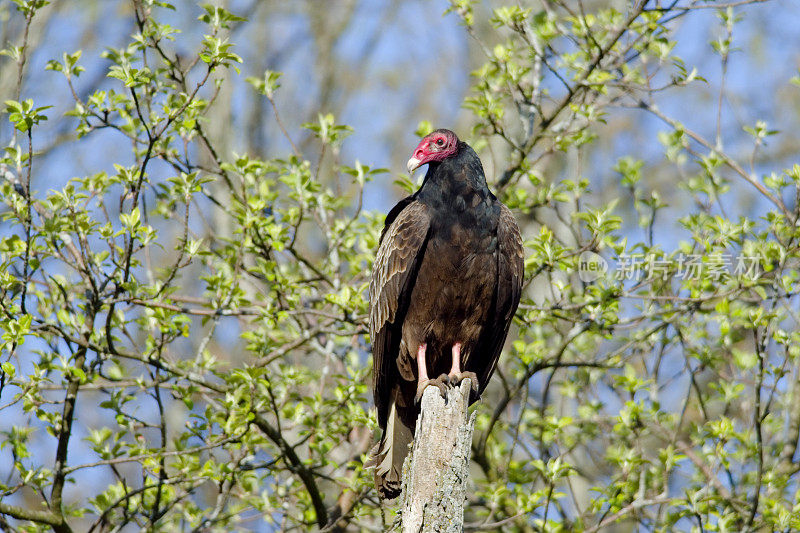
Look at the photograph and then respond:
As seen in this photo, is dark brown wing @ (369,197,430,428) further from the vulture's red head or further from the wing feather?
the wing feather

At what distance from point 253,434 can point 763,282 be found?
2848mm

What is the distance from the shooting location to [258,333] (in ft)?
15.7

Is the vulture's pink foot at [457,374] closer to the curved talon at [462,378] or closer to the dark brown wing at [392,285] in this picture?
the curved talon at [462,378]

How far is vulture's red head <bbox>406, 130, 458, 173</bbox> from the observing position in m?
4.37

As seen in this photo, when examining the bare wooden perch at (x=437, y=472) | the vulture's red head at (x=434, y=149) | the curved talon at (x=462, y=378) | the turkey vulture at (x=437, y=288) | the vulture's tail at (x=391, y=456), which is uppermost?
the vulture's red head at (x=434, y=149)

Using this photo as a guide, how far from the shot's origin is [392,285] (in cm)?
422

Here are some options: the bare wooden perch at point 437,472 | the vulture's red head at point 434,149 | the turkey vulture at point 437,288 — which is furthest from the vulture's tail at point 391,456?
the vulture's red head at point 434,149

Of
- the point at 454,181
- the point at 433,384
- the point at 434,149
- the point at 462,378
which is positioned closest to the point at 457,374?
the point at 462,378

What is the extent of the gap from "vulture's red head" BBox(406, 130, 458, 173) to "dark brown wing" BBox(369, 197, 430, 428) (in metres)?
0.21

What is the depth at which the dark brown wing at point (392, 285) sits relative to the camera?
13.6 feet

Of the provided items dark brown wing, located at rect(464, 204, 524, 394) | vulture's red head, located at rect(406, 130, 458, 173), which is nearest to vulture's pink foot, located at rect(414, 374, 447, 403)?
dark brown wing, located at rect(464, 204, 524, 394)

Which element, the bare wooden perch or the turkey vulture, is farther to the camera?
the turkey vulture

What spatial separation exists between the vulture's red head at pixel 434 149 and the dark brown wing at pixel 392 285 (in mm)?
210

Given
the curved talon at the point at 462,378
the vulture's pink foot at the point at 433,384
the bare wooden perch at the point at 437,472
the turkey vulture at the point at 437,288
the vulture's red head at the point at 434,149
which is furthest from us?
the vulture's red head at the point at 434,149
